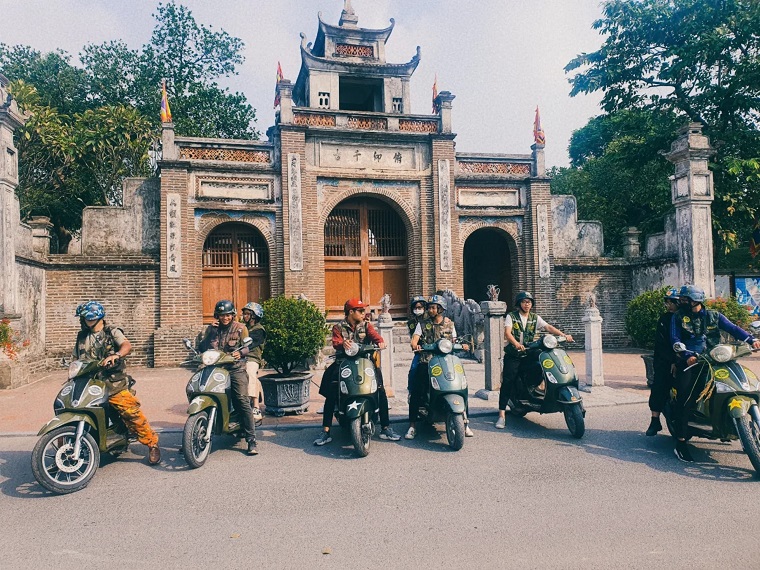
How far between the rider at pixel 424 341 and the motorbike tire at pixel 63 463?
3.04m

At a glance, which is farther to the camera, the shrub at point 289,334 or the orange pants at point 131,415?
the shrub at point 289,334

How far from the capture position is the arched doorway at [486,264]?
16062 millimetres

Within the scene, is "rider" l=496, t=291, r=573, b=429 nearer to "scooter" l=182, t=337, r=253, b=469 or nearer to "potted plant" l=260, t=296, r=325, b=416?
"potted plant" l=260, t=296, r=325, b=416

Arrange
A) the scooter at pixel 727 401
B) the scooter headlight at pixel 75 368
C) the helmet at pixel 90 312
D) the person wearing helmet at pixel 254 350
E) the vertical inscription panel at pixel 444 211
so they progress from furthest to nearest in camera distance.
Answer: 1. the vertical inscription panel at pixel 444 211
2. the person wearing helmet at pixel 254 350
3. the helmet at pixel 90 312
4. the scooter headlight at pixel 75 368
5. the scooter at pixel 727 401

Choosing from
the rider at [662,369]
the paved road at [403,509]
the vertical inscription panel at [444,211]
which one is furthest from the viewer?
the vertical inscription panel at [444,211]

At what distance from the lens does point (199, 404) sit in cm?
498

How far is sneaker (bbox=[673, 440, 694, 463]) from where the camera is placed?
4867 mm

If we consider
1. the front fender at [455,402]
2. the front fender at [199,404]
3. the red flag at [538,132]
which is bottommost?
the front fender at [455,402]

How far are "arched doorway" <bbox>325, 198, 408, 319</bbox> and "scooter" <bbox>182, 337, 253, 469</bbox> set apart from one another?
9.09 meters

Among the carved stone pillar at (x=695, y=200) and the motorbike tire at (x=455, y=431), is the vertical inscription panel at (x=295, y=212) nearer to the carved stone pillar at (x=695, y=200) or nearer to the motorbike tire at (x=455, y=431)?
the motorbike tire at (x=455, y=431)

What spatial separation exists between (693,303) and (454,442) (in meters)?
Result: 2.72

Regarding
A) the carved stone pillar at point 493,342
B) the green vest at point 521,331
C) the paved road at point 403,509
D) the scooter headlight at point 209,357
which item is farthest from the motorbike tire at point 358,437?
the carved stone pillar at point 493,342

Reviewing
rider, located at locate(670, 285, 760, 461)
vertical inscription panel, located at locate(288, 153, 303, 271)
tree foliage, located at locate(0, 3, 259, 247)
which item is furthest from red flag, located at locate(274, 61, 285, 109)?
rider, located at locate(670, 285, 760, 461)

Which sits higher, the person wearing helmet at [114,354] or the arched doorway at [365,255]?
the arched doorway at [365,255]
